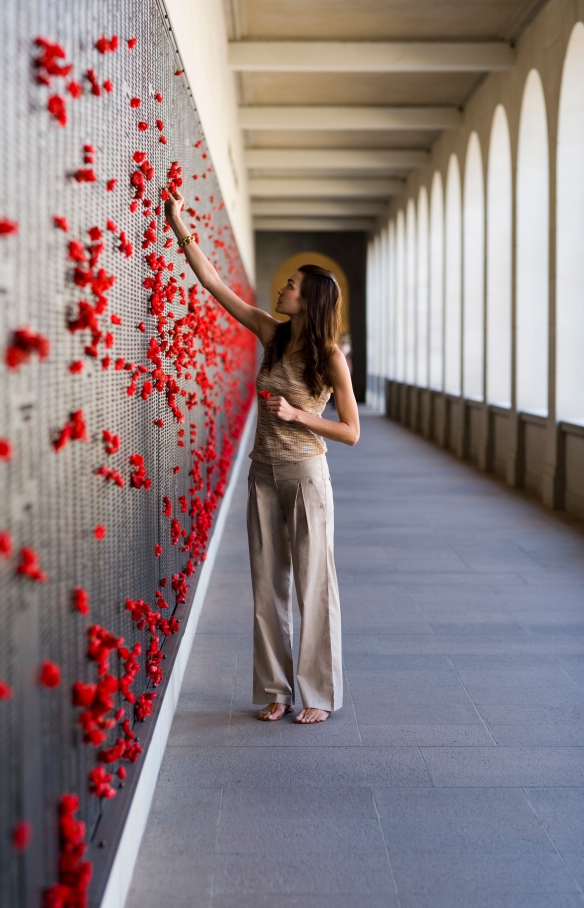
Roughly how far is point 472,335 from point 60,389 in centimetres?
1499

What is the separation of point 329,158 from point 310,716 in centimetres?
1670

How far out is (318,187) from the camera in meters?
22.7

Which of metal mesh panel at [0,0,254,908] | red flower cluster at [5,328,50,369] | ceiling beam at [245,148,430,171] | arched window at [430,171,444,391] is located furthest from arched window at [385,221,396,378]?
red flower cluster at [5,328,50,369]

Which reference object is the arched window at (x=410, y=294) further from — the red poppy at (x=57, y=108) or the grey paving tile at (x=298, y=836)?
the red poppy at (x=57, y=108)

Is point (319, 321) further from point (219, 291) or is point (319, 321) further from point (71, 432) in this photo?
point (71, 432)

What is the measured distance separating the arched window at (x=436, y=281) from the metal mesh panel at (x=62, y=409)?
15.8 metres

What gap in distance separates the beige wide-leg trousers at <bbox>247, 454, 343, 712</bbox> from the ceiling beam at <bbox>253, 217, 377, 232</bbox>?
2524cm

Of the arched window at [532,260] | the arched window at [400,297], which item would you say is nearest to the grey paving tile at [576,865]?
the arched window at [532,260]

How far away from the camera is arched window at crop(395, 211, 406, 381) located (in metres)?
24.2

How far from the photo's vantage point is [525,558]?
7.69 m

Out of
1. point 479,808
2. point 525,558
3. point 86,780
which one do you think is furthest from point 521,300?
point 86,780

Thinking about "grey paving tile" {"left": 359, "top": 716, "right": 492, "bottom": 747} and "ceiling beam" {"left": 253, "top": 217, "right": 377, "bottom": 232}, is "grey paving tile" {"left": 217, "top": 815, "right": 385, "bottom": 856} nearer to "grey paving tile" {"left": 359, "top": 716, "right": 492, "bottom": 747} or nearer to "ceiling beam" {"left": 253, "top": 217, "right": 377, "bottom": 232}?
"grey paving tile" {"left": 359, "top": 716, "right": 492, "bottom": 747}

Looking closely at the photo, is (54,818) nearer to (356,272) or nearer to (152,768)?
(152,768)

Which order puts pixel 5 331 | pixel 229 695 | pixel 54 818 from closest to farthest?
1. pixel 5 331
2. pixel 54 818
3. pixel 229 695
